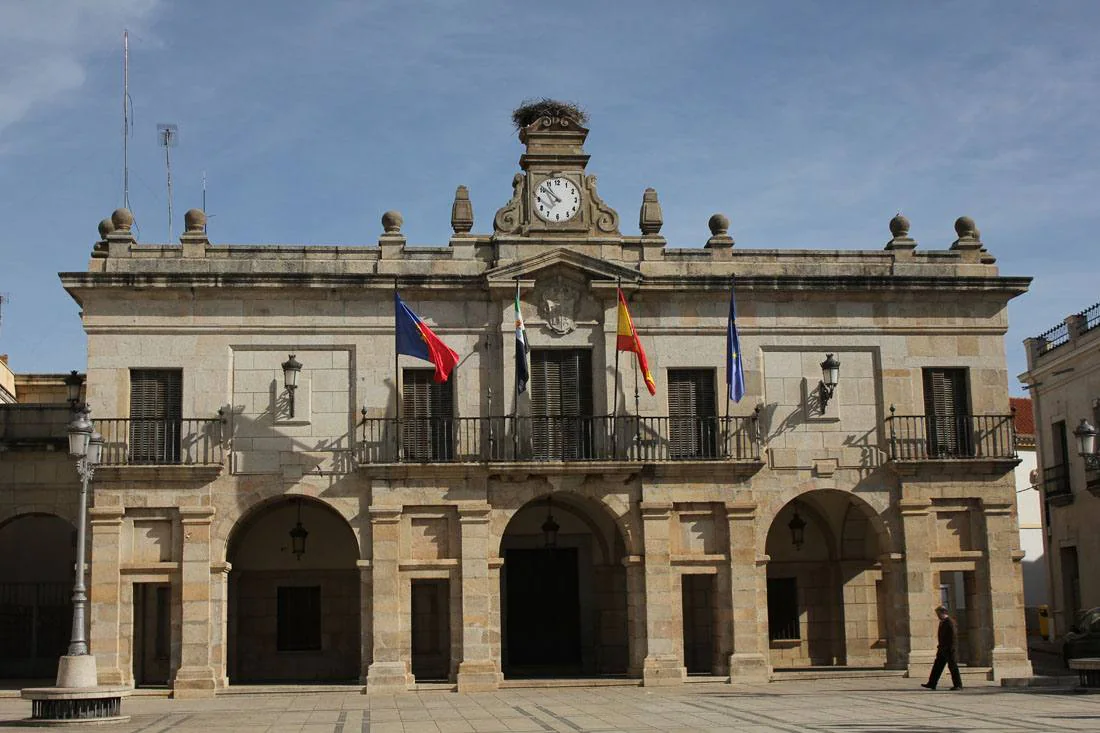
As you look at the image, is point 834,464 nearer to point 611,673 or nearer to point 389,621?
point 611,673

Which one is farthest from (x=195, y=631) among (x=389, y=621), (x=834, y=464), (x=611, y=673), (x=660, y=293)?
(x=834, y=464)

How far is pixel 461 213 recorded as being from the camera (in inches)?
1003

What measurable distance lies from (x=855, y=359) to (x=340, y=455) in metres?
9.96

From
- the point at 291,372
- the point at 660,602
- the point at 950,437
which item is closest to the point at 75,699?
the point at 291,372

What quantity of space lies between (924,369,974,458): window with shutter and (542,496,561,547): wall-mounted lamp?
24.6ft

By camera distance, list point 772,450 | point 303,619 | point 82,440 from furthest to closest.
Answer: point 303,619, point 772,450, point 82,440

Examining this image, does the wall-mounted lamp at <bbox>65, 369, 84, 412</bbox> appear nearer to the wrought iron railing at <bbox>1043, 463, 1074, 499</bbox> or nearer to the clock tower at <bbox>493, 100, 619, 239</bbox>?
the clock tower at <bbox>493, 100, 619, 239</bbox>

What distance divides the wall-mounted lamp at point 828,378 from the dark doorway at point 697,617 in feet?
15.1

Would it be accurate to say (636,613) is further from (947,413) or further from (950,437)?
(947,413)

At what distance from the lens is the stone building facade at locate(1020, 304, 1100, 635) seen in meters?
33.4

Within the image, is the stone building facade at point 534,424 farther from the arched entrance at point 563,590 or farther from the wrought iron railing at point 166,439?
the arched entrance at point 563,590

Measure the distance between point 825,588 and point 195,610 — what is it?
12.9m

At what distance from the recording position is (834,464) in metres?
25.3

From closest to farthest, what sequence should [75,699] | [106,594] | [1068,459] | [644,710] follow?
[75,699], [644,710], [106,594], [1068,459]
